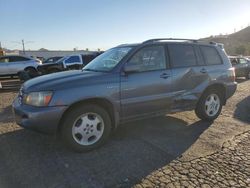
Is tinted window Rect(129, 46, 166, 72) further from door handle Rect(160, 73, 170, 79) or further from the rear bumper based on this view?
the rear bumper

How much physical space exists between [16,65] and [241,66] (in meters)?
13.3

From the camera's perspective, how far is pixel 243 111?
728 centimetres

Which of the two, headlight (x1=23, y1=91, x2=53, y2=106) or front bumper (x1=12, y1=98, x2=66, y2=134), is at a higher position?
headlight (x1=23, y1=91, x2=53, y2=106)

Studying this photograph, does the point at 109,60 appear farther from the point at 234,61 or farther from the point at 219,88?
the point at 234,61

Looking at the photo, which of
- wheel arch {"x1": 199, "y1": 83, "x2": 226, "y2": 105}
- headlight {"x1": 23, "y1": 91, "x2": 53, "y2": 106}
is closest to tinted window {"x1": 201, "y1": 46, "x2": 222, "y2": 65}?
wheel arch {"x1": 199, "y1": 83, "x2": 226, "y2": 105}

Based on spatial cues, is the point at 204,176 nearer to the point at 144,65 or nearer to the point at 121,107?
the point at 121,107

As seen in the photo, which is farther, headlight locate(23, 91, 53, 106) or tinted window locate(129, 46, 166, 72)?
tinted window locate(129, 46, 166, 72)

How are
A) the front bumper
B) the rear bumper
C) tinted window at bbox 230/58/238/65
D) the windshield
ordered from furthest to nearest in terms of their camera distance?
1. tinted window at bbox 230/58/238/65
2. the rear bumper
3. the windshield
4. the front bumper

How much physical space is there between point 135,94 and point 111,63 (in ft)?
2.42

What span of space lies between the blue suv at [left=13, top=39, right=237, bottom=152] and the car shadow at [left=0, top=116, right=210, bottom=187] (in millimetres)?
366

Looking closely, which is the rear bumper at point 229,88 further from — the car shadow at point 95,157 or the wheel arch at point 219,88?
the car shadow at point 95,157

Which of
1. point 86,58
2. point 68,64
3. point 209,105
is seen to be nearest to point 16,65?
point 68,64

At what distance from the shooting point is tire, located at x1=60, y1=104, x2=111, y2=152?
13.9ft

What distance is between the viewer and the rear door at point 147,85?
15.4 ft
